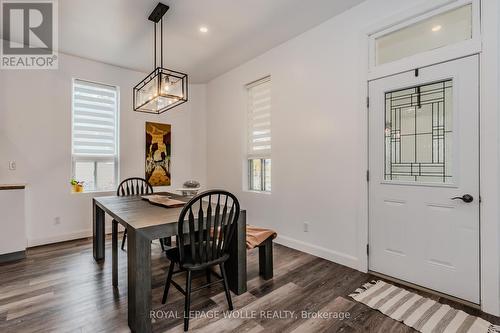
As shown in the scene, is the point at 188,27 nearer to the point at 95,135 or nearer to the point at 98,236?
the point at 95,135

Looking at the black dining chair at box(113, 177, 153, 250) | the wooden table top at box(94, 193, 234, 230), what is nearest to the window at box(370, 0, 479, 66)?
the wooden table top at box(94, 193, 234, 230)

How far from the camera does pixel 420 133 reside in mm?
2332

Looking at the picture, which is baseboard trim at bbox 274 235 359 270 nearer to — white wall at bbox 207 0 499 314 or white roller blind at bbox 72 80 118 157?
white wall at bbox 207 0 499 314

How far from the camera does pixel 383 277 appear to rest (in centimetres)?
252

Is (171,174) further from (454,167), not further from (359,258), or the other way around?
(454,167)

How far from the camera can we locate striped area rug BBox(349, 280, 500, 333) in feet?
5.77

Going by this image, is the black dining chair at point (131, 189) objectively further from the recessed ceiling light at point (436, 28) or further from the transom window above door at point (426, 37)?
the recessed ceiling light at point (436, 28)

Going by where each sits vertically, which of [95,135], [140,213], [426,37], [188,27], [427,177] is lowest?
[140,213]

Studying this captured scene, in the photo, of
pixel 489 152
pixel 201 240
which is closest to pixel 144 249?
pixel 201 240

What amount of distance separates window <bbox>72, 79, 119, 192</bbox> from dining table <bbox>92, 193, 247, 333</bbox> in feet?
6.29

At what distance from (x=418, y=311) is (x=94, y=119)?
4877mm

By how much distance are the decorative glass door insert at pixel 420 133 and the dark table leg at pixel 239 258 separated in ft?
5.26

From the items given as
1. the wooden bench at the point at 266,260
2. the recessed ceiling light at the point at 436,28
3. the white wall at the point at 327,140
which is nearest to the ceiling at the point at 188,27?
the white wall at the point at 327,140

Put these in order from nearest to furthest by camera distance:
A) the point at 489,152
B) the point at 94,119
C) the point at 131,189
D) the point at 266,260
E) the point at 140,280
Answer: the point at 140,280
the point at 489,152
the point at 266,260
the point at 131,189
the point at 94,119
